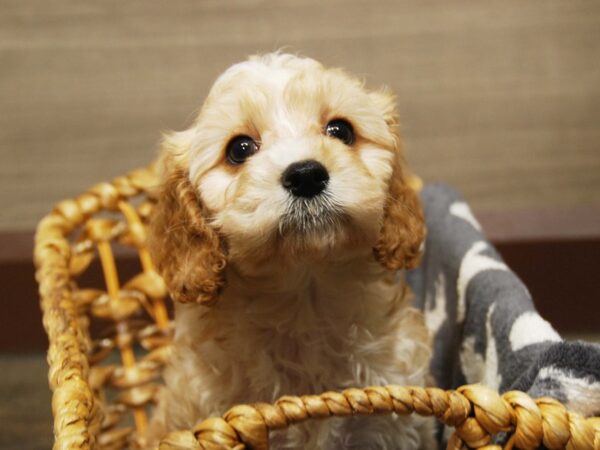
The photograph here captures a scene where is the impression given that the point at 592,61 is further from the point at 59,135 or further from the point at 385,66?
the point at 59,135

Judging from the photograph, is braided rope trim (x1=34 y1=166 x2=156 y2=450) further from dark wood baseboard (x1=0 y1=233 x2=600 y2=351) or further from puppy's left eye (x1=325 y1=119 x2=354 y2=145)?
puppy's left eye (x1=325 y1=119 x2=354 y2=145)

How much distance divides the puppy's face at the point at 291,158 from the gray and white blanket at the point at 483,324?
0.32 meters

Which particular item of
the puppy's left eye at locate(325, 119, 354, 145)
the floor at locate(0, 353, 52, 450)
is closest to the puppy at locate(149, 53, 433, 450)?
the puppy's left eye at locate(325, 119, 354, 145)

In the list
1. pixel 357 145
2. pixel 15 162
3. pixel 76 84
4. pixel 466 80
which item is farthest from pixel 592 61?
pixel 15 162

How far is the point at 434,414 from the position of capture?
89 cm

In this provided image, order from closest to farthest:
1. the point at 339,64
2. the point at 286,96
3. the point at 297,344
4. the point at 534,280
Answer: the point at 286,96
the point at 297,344
the point at 534,280
the point at 339,64

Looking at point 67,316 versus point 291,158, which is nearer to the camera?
point 291,158

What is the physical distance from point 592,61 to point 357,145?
1582mm

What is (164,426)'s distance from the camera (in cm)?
156

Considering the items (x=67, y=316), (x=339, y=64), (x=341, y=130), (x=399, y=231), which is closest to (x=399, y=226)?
(x=399, y=231)

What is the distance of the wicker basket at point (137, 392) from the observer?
87 cm

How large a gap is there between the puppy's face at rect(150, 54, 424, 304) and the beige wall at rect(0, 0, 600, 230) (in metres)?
1.07

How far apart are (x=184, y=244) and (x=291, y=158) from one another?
10.9 inches

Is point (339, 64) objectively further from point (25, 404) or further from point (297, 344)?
point (25, 404)
